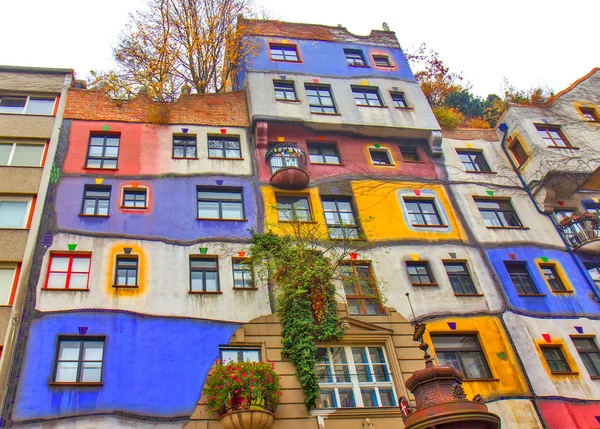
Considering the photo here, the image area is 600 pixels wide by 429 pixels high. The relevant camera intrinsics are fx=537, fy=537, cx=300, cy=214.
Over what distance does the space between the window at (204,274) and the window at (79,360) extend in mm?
3008

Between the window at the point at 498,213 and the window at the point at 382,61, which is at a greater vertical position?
the window at the point at 382,61

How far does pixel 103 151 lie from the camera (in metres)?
18.6

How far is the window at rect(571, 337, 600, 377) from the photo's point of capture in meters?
16.2

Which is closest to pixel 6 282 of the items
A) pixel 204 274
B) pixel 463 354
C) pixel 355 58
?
pixel 204 274

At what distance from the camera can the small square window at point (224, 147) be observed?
64.0ft

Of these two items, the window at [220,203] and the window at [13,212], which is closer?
the window at [13,212]

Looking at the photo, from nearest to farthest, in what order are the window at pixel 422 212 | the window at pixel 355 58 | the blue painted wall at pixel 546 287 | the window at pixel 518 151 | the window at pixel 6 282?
the window at pixel 6 282
the blue painted wall at pixel 546 287
the window at pixel 422 212
the window at pixel 518 151
the window at pixel 355 58

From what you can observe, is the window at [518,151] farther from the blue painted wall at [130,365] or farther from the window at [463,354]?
the blue painted wall at [130,365]

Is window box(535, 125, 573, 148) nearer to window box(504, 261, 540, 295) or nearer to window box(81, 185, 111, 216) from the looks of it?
window box(504, 261, 540, 295)

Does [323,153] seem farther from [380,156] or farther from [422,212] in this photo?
[422,212]

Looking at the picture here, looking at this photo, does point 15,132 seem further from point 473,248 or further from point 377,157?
point 473,248

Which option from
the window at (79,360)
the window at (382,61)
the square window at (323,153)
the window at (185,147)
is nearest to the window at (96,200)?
the window at (185,147)

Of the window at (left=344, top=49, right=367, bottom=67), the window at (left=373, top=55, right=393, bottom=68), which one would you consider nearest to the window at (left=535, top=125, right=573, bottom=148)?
the window at (left=373, top=55, right=393, bottom=68)

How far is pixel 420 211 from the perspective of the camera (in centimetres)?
1944
